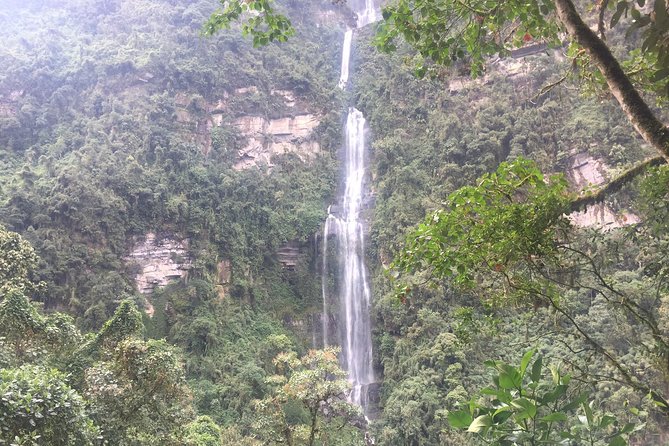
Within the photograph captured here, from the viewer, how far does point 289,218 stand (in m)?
21.4

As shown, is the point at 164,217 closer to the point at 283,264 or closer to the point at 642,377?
the point at 283,264

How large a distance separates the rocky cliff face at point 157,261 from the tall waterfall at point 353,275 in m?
6.08

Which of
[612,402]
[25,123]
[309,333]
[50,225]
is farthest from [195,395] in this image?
[25,123]

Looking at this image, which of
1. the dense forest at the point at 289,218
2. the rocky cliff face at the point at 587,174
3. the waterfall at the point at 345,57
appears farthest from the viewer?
the waterfall at the point at 345,57

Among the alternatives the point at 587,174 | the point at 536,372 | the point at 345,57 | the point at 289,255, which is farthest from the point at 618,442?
the point at 345,57

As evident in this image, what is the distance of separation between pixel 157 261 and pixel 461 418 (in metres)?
18.4

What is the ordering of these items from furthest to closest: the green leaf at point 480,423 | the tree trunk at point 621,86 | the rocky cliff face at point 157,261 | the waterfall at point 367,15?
the waterfall at point 367,15, the rocky cliff face at point 157,261, the tree trunk at point 621,86, the green leaf at point 480,423

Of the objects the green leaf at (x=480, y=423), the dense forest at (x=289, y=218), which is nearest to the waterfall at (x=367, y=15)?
the dense forest at (x=289, y=218)

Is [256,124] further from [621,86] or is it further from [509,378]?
[509,378]

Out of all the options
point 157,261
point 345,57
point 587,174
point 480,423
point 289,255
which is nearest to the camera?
point 480,423

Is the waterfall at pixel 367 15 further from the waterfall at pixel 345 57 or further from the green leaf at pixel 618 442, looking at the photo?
the green leaf at pixel 618 442

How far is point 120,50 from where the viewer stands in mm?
23531

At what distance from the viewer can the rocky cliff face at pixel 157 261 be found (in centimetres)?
1747

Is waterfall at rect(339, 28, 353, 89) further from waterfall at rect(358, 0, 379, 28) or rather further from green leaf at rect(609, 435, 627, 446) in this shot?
green leaf at rect(609, 435, 627, 446)
